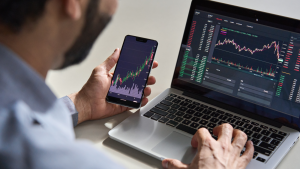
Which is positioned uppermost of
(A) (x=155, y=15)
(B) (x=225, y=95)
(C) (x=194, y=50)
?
(A) (x=155, y=15)

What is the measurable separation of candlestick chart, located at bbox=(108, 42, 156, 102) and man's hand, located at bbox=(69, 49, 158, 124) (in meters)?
0.03

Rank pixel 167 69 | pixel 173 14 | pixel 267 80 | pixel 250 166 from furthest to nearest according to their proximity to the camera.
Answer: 1. pixel 173 14
2. pixel 167 69
3. pixel 267 80
4. pixel 250 166

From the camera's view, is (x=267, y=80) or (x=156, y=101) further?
A: (x=156, y=101)

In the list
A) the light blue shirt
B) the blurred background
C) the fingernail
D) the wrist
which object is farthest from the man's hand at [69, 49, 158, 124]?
the light blue shirt

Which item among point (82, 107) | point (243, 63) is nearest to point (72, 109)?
point (82, 107)

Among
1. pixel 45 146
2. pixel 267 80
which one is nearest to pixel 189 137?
pixel 267 80

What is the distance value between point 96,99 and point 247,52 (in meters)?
0.50

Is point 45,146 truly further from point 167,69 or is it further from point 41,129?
point 167,69

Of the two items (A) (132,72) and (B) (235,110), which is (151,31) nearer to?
(A) (132,72)

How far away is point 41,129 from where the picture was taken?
0.44 m

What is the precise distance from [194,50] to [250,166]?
417 millimetres

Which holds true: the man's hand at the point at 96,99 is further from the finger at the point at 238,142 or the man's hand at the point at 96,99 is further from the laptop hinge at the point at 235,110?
the finger at the point at 238,142

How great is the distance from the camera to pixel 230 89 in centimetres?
96

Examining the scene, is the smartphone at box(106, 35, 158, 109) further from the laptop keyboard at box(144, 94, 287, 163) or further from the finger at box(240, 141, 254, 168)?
the finger at box(240, 141, 254, 168)
